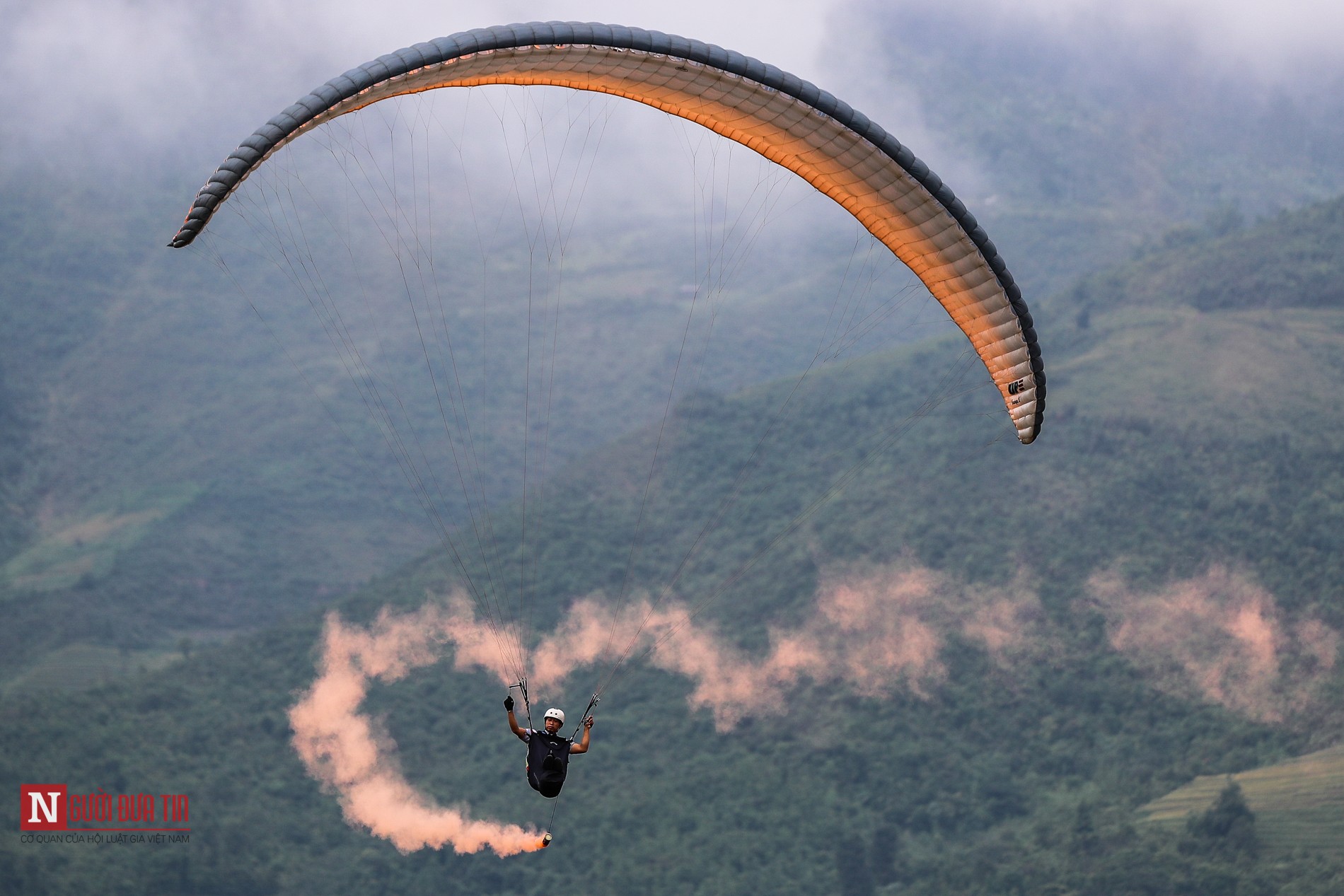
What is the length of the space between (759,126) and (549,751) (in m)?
10.4

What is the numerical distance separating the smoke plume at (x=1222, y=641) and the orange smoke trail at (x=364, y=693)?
3404 cm

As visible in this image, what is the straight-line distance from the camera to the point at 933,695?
95.5 m

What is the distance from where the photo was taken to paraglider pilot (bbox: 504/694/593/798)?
26.6 metres

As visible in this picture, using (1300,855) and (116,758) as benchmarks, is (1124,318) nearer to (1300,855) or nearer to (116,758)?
(1300,855)

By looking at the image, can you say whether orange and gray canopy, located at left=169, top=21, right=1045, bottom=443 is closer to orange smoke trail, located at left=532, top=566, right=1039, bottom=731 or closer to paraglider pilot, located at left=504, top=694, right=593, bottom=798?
paraglider pilot, located at left=504, top=694, right=593, bottom=798

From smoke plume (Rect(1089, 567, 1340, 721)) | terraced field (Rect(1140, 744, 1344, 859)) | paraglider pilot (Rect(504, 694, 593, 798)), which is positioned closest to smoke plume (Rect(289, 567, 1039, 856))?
smoke plume (Rect(1089, 567, 1340, 721))

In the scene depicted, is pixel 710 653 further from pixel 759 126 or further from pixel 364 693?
pixel 759 126

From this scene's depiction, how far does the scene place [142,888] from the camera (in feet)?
267

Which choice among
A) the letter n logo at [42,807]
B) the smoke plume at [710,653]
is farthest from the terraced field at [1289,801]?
the letter n logo at [42,807]

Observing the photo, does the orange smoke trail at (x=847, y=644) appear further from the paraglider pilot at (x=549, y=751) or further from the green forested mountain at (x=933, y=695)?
the paraglider pilot at (x=549, y=751)

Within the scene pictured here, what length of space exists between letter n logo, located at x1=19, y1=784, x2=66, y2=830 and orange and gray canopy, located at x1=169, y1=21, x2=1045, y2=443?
6475 centimetres

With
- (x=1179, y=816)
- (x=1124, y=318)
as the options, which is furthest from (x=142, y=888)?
(x=1124, y=318)

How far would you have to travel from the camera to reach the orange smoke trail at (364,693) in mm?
92688

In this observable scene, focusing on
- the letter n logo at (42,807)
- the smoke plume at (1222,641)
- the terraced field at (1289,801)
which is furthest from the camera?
the smoke plume at (1222,641)
